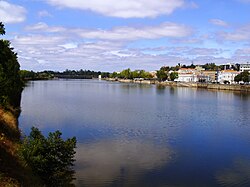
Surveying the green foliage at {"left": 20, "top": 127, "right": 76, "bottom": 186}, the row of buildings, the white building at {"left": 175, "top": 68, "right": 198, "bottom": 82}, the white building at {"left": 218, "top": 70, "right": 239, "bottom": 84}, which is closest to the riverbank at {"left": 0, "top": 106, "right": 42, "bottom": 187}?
the green foliage at {"left": 20, "top": 127, "right": 76, "bottom": 186}

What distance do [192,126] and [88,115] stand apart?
991cm

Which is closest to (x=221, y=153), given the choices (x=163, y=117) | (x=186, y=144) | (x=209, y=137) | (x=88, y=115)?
(x=186, y=144)

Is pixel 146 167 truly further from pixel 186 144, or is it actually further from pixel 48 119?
pixel 48 119

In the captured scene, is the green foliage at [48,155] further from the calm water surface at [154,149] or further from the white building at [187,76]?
the white building at [187,76]

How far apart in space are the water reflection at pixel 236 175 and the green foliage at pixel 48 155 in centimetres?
612

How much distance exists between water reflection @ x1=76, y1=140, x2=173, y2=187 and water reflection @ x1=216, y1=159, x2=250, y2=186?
2700 mm

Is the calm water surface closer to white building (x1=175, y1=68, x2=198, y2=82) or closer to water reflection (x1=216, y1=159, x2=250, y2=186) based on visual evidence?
water reflection (x1=216, y1=159, x2=250, y2=186)

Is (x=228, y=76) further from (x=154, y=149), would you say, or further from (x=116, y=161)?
(x=116, y=161)

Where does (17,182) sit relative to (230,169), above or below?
above

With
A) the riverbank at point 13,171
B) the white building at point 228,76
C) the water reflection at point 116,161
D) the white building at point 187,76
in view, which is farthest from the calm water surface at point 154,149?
the white building at point 187,76

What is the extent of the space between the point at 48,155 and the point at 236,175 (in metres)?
7.80

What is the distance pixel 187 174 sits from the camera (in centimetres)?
1398

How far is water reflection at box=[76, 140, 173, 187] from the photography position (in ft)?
42.9

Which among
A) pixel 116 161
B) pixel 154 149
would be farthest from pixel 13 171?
pixel 154 149
